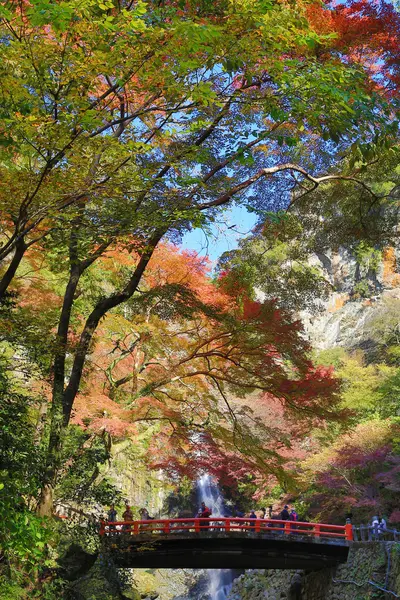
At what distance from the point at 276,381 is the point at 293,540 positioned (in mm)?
3977

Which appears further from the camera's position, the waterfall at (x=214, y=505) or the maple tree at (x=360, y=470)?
the waterfall at (x=214, y=505)

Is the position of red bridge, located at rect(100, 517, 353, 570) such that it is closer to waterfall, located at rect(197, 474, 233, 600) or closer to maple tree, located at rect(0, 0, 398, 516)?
maple tree, located at rect(0, 0, 398, 516)

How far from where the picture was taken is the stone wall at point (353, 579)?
A: 11.9 metres

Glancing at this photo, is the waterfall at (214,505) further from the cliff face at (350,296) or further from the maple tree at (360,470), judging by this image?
the cliff face at (350,296)

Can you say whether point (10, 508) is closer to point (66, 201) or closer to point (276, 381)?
point (66, 201)

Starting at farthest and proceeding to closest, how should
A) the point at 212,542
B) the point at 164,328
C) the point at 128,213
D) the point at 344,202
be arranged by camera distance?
the point at 164,328 → the point at 212,542 → the point at 344,202 → the point at 128,213

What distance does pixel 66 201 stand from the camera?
18.9 ft

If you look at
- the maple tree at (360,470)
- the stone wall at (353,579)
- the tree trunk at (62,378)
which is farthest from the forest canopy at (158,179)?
the maple tree at (360,470)

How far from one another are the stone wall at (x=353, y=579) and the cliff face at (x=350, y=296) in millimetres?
24103

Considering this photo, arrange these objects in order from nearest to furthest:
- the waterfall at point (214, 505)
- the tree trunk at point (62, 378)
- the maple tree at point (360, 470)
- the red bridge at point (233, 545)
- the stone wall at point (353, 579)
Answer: the tree trunk at point (62, 378), the stone wall at point (353, 579), the red bridge at point (233, 545), the maple tree at point (360, 470), the waterfall at point (214, 505)

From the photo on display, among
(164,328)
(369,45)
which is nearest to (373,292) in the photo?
(164,328)

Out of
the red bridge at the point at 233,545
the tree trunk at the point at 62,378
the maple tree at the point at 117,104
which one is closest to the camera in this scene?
the maple tree at the point at 117,104

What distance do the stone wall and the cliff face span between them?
24.1 m

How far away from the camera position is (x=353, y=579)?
13.0 metres
